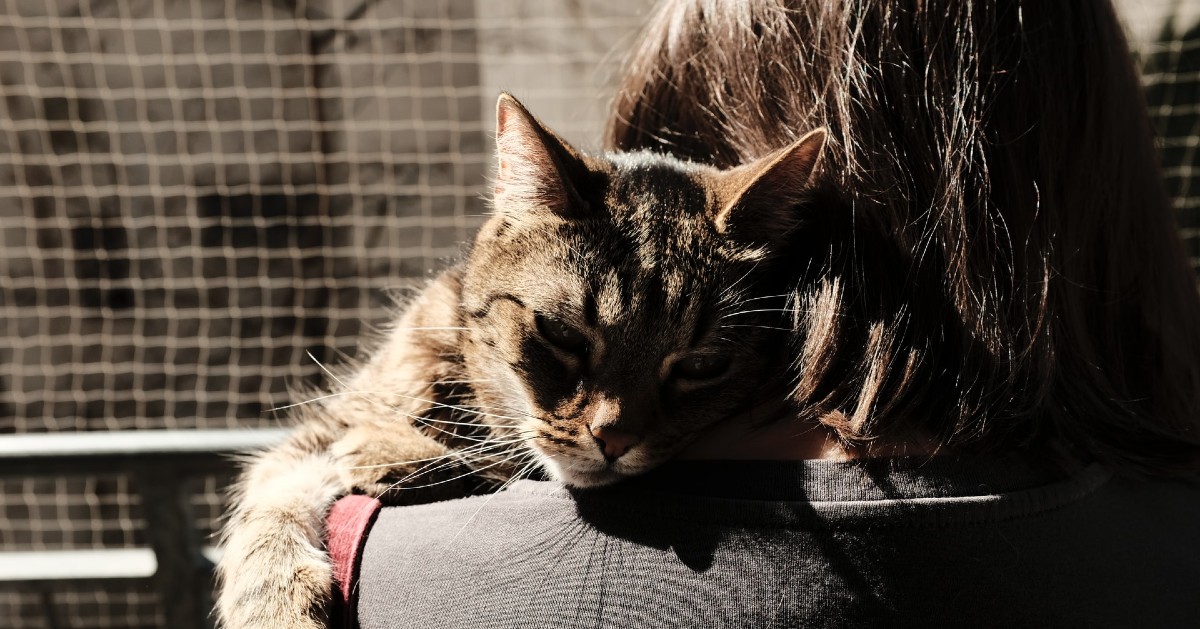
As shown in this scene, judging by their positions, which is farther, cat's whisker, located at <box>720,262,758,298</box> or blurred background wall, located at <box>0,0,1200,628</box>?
blurred background wall, located at <box>0,0,1200,628</box>

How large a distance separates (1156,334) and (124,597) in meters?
4.64

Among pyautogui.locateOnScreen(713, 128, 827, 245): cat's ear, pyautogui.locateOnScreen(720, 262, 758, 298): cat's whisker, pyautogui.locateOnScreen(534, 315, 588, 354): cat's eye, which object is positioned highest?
pyautogui.locateOnScreen(713, 128, 827, 245): cat's ear

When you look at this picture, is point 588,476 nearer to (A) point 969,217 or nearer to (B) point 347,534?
(B) point 347,534

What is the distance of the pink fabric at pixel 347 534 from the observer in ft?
3.87

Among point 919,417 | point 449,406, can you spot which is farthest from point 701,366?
point 449,406

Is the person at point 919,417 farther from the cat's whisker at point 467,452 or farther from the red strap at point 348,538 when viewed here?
the cat's whisker at point 467,452

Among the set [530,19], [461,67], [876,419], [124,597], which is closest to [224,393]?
[124,597]

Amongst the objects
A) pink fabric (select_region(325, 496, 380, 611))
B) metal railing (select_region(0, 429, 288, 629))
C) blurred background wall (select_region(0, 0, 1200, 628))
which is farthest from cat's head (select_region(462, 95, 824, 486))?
blurred background wall (select_region(0, 0, 1200, 628))

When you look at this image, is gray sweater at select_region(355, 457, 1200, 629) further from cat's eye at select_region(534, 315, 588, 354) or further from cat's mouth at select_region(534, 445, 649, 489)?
cat's eye at select_region(534, 315, 588, 354)

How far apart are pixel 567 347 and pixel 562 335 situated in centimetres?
2

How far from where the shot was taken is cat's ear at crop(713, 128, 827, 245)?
3.79 ft

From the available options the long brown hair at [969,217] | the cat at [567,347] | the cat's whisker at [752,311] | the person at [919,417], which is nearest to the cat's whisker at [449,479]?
the cat at [567,347]

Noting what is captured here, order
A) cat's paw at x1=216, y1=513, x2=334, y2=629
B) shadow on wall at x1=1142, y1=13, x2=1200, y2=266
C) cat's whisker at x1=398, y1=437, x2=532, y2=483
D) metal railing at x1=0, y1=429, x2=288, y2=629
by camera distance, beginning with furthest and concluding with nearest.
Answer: shadow on wall at x1=1142, y1=13, x2=1200, y2=266
metal railing at x1=0, y1=429, x2=288, y2=629
cat's whisker at x1=398, y1=437, x2=532, y2=483
cat's paw at x1=216, y1=513, x2=334, y2=629

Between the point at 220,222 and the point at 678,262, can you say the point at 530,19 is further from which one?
the point at 678,262
